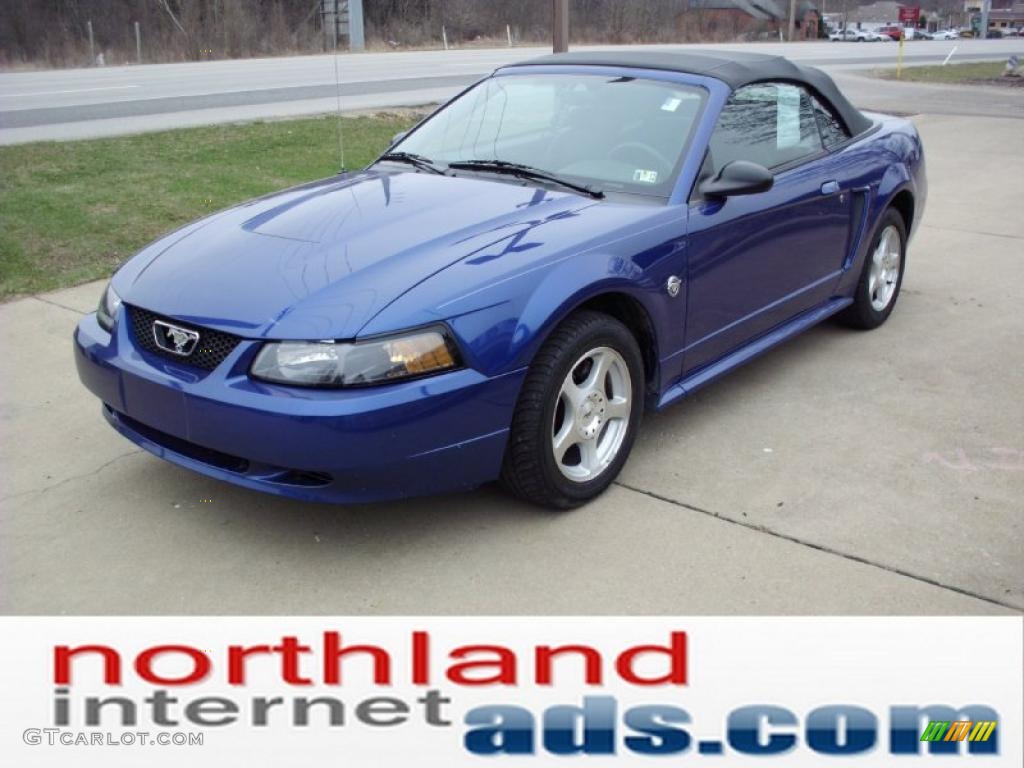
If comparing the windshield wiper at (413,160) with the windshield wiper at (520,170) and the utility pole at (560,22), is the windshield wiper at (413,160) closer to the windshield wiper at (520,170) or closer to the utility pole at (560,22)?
the windshield wiper at (520,170)

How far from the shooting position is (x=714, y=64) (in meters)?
4.82

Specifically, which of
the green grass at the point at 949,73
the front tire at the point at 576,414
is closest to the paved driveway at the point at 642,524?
the front tire at the point at 576,414

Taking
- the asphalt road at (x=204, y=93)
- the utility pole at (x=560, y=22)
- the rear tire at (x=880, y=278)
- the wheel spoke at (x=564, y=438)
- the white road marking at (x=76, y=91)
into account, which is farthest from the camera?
the white road marking at (x=76, y=91)

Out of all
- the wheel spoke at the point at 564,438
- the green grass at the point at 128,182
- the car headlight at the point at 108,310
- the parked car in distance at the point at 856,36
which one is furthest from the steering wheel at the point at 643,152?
the parked car in distance at the point at 856,36

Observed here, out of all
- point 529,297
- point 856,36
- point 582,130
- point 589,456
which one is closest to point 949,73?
point 582,130

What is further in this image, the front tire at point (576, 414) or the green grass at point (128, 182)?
the green grass at point (128, 182)

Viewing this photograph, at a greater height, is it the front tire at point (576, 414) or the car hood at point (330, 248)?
the car hood at point (330, 248)

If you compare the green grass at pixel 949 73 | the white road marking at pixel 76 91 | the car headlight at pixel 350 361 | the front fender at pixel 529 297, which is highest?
the green grass at pixel 949 73

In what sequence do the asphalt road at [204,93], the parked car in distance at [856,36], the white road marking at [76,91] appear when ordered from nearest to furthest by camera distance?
the asphalt road at [204,93] < the white road marking at [76,91] < the parked car in distance at [856,36]

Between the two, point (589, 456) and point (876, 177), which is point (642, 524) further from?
point (876, 177)

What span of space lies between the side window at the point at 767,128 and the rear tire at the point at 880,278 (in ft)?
2.61

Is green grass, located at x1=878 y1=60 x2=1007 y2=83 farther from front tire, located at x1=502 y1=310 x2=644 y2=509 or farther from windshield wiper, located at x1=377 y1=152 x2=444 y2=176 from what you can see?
front tire, located at x1=502 y1=310 x2=644 y2=509

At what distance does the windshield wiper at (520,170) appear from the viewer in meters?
4.28

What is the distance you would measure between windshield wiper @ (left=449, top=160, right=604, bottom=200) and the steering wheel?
0.26m
